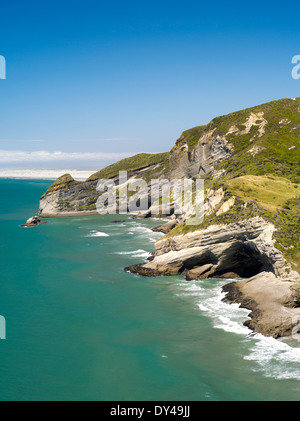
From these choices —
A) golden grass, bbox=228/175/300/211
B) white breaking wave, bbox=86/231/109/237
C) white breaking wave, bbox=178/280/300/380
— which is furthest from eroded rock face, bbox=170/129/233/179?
white breaking wave, bbox=178/280/300/380

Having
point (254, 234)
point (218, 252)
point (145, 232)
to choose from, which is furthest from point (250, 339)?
point (145, 232)

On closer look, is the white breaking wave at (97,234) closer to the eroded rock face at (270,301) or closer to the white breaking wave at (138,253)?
the white breaking wave at (138,253)

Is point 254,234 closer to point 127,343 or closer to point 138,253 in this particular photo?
point 127,343

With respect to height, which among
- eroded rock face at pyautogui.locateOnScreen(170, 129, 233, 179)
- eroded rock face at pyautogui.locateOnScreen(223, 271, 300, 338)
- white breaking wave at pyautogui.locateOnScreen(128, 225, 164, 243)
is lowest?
eroded rock face at pyautogui.locateOnScreen(223, 271, 300, 338)

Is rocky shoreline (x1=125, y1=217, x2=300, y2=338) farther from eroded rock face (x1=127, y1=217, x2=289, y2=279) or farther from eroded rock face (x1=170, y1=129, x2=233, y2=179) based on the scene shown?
eroded rock face (x1=170, y1=129, x2=233, y2=179)

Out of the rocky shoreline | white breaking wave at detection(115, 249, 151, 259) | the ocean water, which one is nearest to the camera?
the ocean water

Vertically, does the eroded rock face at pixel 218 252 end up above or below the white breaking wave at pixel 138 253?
above

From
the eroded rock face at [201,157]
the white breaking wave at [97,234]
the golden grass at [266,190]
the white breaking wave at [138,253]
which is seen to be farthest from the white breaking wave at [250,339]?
the eroded rock face at [201,157]
